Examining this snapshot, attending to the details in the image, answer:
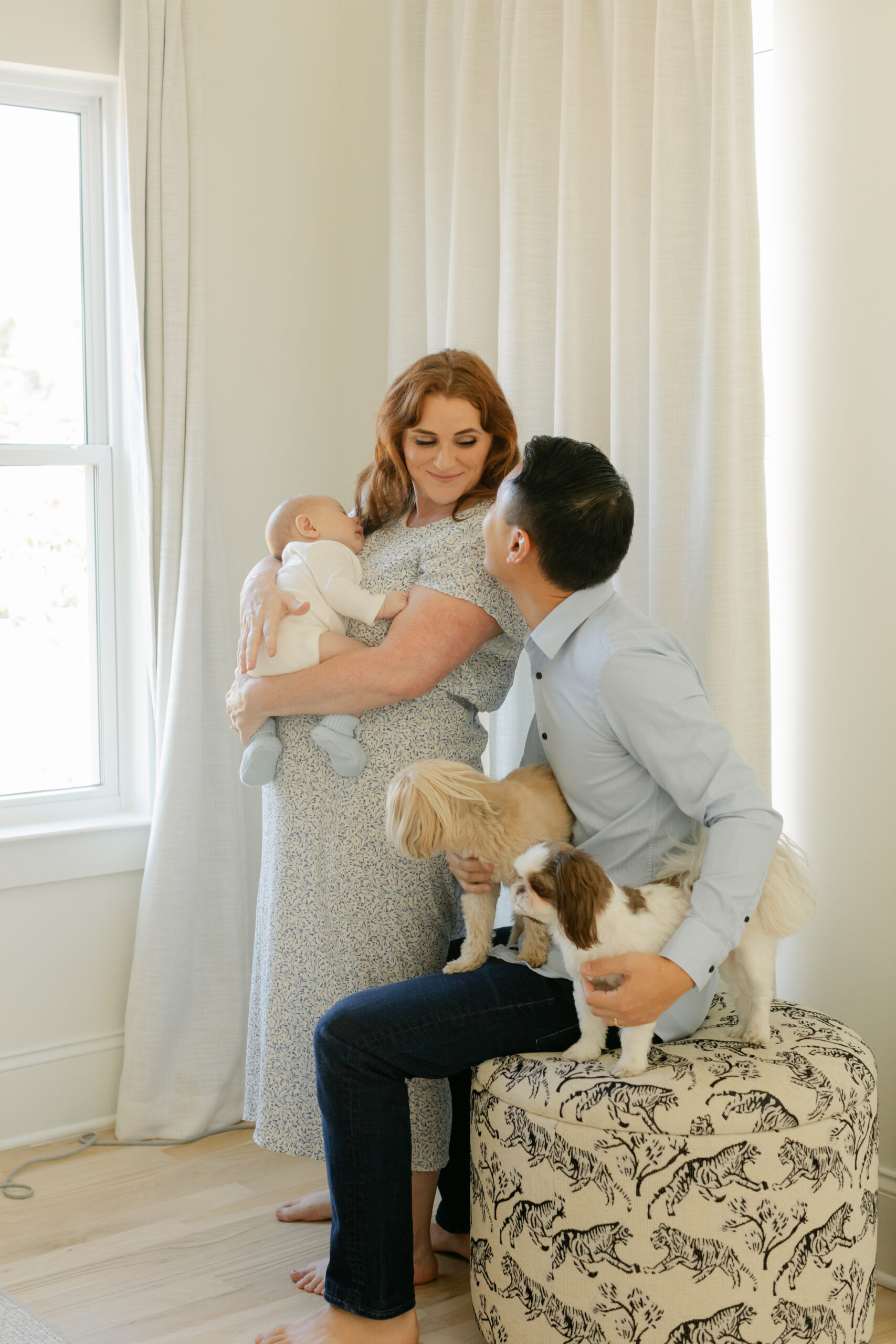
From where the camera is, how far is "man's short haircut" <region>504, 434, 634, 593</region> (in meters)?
1.59

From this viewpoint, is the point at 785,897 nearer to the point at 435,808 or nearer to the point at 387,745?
the point at 435,808

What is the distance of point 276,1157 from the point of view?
8.33 feet

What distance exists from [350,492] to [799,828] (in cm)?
149

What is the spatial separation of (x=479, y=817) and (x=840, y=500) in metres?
0.89

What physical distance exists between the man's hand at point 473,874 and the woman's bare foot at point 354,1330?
646 mm

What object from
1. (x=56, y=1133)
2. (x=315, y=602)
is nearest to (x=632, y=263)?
(x=315, y=602)

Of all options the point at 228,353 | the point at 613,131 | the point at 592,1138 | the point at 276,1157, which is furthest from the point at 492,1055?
the point at 228,353

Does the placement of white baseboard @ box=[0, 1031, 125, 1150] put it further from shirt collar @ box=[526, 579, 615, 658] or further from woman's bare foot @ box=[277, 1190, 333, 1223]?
shirt collar @ box=[526, 579, 615, 658]

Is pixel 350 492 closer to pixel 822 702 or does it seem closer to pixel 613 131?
pixel 613 131

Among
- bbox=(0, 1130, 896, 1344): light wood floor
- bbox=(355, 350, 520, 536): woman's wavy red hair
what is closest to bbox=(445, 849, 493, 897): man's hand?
bbox=(355, 350, 520, 536): woman's wavy red hair

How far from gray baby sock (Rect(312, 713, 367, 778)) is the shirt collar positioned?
368 millimetres

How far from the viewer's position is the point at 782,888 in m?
1.53

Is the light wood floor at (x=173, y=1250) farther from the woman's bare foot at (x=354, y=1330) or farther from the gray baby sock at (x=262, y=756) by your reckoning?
the gray baby sock at (x=262, y=756)

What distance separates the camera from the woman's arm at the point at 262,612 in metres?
1.85
